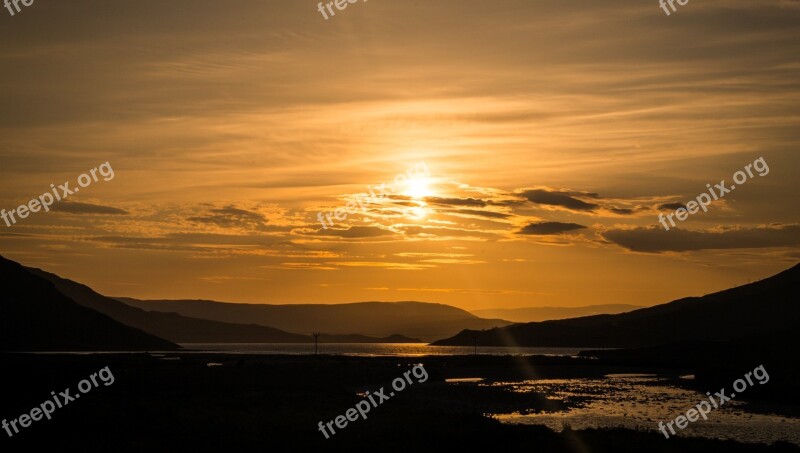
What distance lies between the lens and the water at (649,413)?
5175cm

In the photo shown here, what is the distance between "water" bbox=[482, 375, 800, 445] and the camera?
2037 inches

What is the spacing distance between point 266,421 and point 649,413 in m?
29.4

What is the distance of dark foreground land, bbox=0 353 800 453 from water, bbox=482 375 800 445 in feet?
14.4

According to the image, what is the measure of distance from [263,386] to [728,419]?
41.7 meters

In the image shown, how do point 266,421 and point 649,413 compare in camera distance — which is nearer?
point 266,421

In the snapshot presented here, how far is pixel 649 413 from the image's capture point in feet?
202

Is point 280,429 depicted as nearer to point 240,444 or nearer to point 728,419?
point 240,444

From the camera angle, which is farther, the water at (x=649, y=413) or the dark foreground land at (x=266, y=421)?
the water at (x=649, y=413)

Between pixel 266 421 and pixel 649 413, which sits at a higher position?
pixel 266 421

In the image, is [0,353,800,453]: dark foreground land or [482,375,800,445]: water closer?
[0,353,800,453]: dark foreground land

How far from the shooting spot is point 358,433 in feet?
147

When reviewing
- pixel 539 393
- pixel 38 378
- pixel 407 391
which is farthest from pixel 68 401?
pixel 539 393

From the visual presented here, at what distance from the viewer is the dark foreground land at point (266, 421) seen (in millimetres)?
40094

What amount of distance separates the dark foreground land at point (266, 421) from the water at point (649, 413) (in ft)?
14.4
